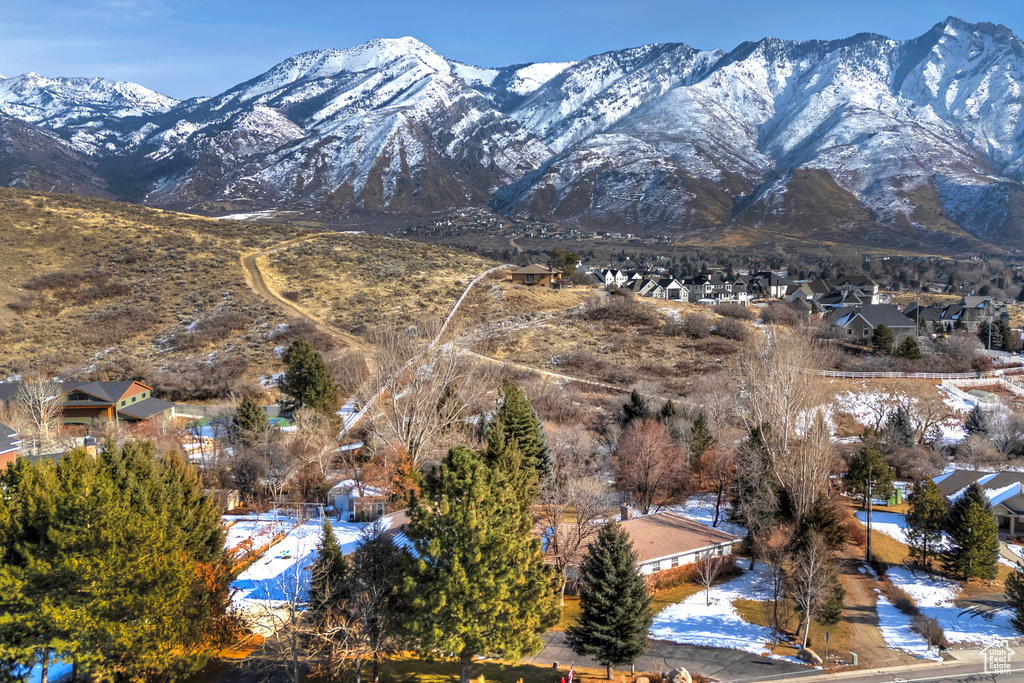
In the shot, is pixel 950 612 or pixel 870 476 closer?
pixel 950 612

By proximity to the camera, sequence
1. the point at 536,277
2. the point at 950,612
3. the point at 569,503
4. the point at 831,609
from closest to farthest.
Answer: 1. the point at 831,609
2. the point at 950,612
3. the point at 569,503
4. the point at 536,277

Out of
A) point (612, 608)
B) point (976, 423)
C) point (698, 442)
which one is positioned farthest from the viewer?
point (976, 423)

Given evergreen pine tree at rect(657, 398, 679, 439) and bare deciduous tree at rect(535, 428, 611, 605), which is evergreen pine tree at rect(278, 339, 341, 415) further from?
evergreen pine tree at rect(657, 398, 679, 439)

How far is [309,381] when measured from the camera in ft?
137

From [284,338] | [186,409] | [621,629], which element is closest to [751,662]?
[621,629]

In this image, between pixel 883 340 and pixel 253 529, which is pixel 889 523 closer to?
pixel 253 529

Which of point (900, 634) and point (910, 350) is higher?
point (910, 350)

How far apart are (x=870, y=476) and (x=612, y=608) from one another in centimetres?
2030

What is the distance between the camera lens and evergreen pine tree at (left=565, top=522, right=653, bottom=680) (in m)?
19.3

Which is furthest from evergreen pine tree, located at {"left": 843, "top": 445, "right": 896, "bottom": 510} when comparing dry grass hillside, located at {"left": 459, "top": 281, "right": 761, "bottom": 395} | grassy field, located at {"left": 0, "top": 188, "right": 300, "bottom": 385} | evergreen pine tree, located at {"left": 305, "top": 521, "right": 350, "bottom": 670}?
grassy field, located at {"left": 0, "top": 188, "right": 300, "bottom": 385}

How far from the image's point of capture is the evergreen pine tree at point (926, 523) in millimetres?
28219

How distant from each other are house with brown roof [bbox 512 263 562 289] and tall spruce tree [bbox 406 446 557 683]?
62.2m

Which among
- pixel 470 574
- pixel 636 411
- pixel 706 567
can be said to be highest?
pixel 470 574

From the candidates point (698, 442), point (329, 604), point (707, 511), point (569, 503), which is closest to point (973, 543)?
point (707, 511)
